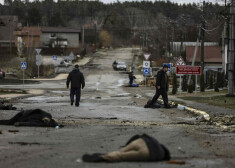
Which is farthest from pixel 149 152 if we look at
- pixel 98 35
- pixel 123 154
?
pixel 98 35

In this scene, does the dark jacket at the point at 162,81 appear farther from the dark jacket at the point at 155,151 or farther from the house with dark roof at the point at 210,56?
the house with dark roof at the point at 210,56

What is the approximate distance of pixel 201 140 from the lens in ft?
39.7

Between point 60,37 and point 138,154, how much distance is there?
417 ft

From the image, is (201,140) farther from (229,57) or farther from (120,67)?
(120,67)

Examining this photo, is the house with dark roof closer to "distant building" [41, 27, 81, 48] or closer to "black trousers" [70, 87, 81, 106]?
"black trousers" [70, 87, 81, 106]

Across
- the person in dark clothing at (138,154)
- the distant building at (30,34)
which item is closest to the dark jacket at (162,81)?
the person in dark clothing at (138,154)

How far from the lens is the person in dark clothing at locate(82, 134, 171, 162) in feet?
28.3

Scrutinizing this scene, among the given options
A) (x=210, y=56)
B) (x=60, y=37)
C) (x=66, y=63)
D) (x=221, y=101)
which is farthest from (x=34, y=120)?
(x=60, y=37)

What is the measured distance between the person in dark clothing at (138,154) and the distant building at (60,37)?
124135 millimetres

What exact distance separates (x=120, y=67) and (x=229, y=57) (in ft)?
185

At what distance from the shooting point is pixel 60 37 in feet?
441

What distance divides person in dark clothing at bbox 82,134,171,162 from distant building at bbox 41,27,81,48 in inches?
4887

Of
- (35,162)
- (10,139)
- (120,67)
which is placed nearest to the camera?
(35,162)

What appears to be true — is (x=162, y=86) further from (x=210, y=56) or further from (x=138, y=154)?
(x=210, y=56)
